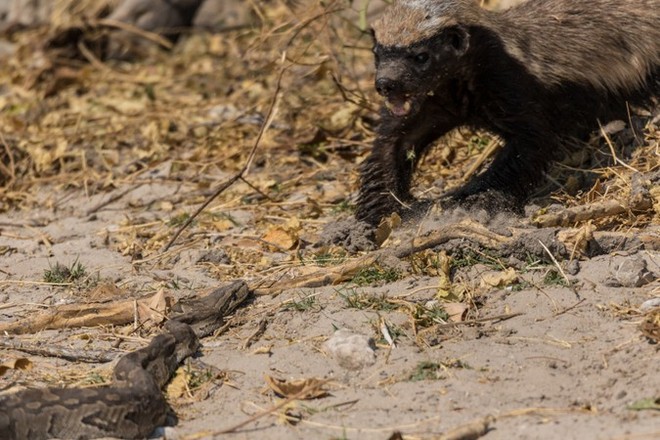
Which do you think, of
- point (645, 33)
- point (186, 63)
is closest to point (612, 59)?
point (645, 33)

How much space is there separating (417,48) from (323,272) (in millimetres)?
1354

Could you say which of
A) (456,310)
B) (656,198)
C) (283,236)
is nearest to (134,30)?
(283,236)

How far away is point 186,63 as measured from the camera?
11078mm

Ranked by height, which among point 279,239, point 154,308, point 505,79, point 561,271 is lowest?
point 279,239

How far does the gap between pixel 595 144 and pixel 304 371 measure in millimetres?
3048

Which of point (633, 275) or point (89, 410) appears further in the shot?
point (633, 275)

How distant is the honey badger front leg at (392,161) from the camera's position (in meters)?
6.62

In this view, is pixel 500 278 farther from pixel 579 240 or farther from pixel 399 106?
pixel 399 106

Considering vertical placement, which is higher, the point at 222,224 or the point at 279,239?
the point at 279,239

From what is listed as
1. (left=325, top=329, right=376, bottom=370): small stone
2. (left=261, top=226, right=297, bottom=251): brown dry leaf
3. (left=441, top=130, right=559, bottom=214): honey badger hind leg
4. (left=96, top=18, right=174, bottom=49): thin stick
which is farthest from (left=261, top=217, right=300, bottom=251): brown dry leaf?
(left=96, top=18, right=174, bottom=49): thin stick

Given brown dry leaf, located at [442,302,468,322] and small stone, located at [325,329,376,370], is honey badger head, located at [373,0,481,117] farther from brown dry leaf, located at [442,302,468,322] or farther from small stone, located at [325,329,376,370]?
small stone, located at [325,329,376,370]

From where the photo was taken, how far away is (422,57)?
6.18 m

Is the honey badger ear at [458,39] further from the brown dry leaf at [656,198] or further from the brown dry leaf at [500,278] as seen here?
the brown dry leaf at [500,278]

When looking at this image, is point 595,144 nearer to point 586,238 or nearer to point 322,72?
point 586,238
